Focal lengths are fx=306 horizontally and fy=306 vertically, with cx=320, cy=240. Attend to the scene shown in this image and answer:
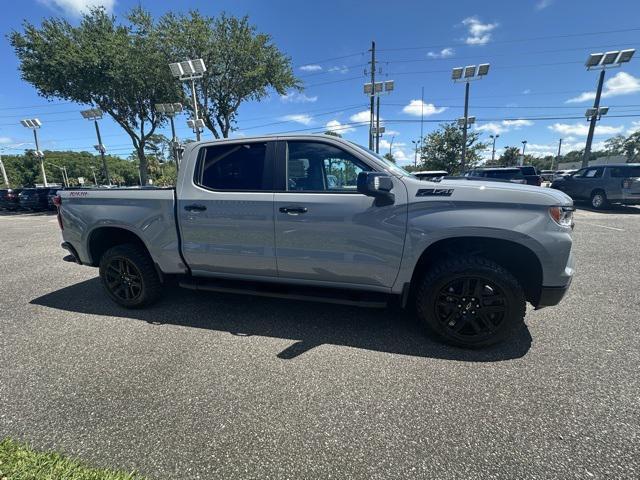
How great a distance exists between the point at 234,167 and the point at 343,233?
1.40 meters

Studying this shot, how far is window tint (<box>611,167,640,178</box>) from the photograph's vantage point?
1152 centimetres

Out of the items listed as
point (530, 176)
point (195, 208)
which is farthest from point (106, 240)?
point (530, 176)

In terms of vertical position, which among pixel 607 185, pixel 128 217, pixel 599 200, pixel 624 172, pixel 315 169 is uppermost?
pixel 315 169

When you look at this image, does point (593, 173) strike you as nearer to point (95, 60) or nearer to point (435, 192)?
point (435, 192)

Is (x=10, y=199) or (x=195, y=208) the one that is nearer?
(x=195, y=208)

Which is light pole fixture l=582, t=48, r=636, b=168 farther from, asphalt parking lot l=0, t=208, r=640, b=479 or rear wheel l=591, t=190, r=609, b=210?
asphalt parking lot l=0, t=208, r=640, b=479

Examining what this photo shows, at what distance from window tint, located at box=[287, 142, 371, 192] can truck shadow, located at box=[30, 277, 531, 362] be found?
4.85 ft

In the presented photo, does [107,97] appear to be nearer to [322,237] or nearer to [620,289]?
[322,237]

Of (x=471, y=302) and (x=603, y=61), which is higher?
(x=603, y=61)

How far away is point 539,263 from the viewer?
8.60 ft

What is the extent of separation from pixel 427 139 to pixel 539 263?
37.9m

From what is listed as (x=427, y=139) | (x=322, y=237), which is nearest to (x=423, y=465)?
(x=322, y=237)

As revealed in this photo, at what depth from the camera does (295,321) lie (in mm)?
3416

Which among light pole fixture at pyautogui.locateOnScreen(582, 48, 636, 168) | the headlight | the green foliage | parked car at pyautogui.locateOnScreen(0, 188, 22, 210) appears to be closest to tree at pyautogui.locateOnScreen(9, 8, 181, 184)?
parked car at pyautogui.locateOnScreen(0, 188, 22, 210)
